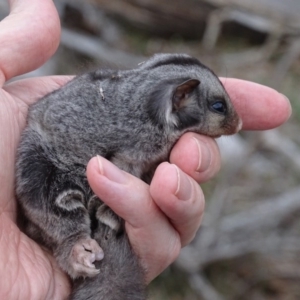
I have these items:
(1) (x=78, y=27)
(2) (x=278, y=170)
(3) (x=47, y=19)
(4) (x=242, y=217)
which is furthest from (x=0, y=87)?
(1) (x=78, y=27)

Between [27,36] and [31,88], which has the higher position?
[27,36]

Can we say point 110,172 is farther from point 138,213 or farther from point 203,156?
point 203,156

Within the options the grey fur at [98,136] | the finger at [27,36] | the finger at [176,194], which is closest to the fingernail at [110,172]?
the finger at [176,194]

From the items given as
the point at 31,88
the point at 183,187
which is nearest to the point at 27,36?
the point at 31,88

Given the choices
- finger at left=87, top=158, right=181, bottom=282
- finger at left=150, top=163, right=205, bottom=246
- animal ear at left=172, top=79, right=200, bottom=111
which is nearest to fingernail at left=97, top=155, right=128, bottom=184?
finger at left=87, top=158, right=181, bottom=282

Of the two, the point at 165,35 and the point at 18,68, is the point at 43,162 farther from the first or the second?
the point at 165,35

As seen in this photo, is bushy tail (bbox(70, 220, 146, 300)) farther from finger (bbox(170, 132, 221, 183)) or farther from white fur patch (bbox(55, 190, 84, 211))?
finger (bbox(170, 132, 221, 183))
